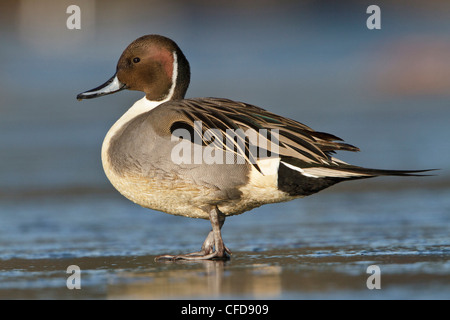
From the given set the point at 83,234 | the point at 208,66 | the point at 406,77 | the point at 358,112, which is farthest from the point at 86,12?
the point at 83,234

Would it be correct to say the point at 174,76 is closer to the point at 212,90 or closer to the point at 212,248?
the point at 212,248

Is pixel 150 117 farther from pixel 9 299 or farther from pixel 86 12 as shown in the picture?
pixel 86 12

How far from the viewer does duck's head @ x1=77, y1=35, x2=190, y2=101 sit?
5.25m

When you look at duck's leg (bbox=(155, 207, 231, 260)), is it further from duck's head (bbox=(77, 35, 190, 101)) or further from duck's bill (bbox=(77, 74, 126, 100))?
duck's bill (bbox=(77, 74, 126, 100))

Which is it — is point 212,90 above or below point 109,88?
above

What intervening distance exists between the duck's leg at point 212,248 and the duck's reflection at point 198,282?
6.5 inches

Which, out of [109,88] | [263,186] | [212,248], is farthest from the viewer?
[109,88]

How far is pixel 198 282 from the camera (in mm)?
4031

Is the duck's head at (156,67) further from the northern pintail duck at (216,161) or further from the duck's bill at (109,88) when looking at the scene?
the northern pintail duck at (216,161)

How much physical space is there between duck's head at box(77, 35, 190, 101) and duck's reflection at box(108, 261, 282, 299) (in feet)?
4.08

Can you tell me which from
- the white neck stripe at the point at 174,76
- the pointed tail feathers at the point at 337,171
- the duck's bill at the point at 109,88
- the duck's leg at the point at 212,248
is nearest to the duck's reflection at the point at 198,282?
the duck's leg at the point at 212,248

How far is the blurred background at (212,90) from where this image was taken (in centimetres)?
645

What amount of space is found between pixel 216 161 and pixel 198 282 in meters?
0.85

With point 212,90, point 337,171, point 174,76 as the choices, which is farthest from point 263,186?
point 212,90
